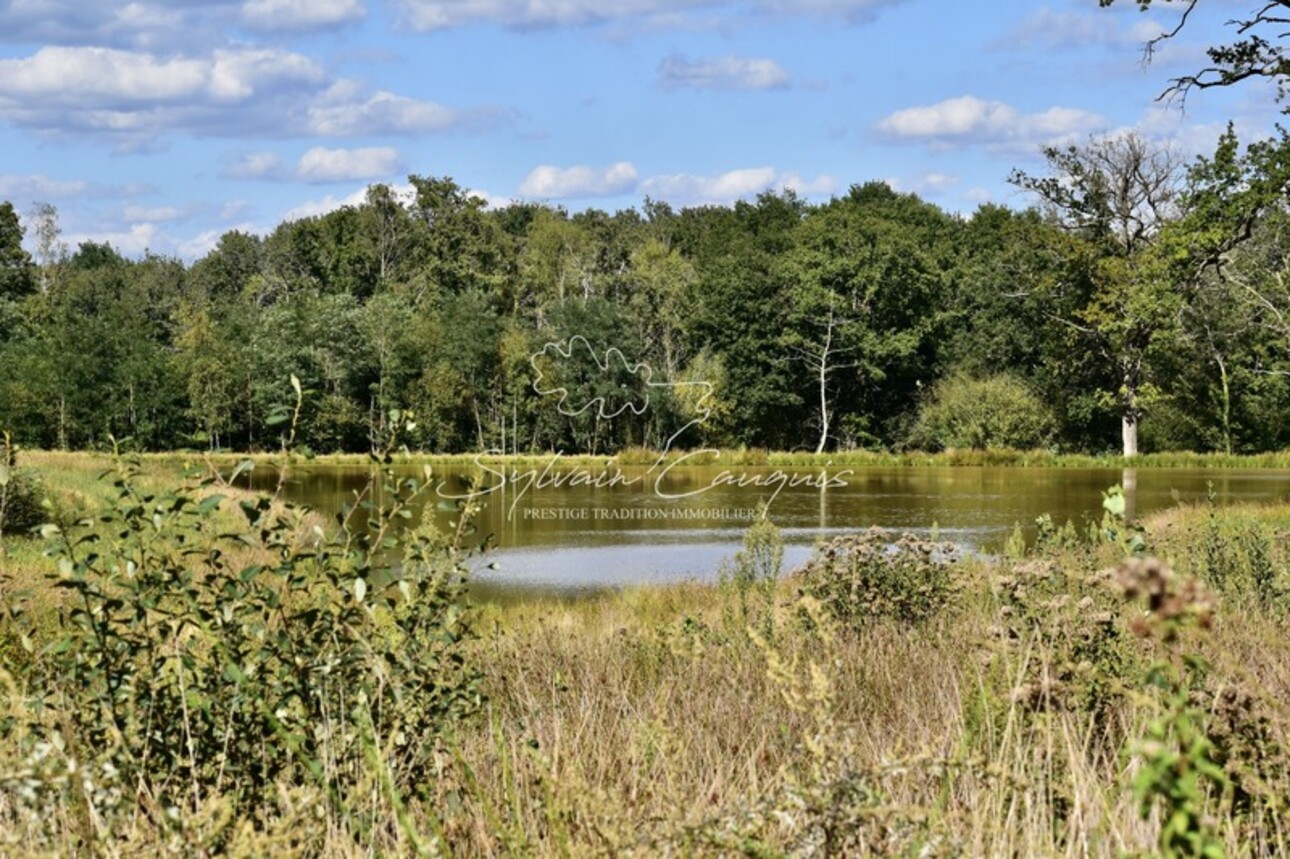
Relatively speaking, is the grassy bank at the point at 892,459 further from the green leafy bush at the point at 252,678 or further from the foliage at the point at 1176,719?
the foliage at the point at 1176,719

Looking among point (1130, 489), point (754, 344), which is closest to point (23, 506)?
point (1130, 489)

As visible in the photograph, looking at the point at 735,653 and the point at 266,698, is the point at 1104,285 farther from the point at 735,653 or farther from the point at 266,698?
the point at 266,698

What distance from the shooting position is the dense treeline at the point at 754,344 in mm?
46625

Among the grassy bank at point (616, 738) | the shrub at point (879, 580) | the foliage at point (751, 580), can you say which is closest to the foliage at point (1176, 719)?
the grassy bank at point (616, 738)

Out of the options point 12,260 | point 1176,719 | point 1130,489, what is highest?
point 12,260

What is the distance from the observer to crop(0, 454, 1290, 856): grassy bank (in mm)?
2588

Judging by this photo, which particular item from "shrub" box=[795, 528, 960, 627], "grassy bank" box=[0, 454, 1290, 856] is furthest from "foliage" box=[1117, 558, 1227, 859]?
"shrub" box=[795, 528, 960, 627]

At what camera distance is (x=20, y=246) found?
228 feet

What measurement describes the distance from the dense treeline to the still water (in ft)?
21.0

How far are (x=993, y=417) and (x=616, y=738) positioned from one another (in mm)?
46155

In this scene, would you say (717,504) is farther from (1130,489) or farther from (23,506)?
(23,506)

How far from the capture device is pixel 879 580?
A: 8875 mm

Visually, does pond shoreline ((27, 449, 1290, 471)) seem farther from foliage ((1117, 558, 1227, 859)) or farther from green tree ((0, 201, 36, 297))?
foliage ((1117, 558, 1227, 859))

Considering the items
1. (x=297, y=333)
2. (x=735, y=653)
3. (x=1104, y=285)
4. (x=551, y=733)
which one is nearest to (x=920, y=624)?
(x=735, y=653)
